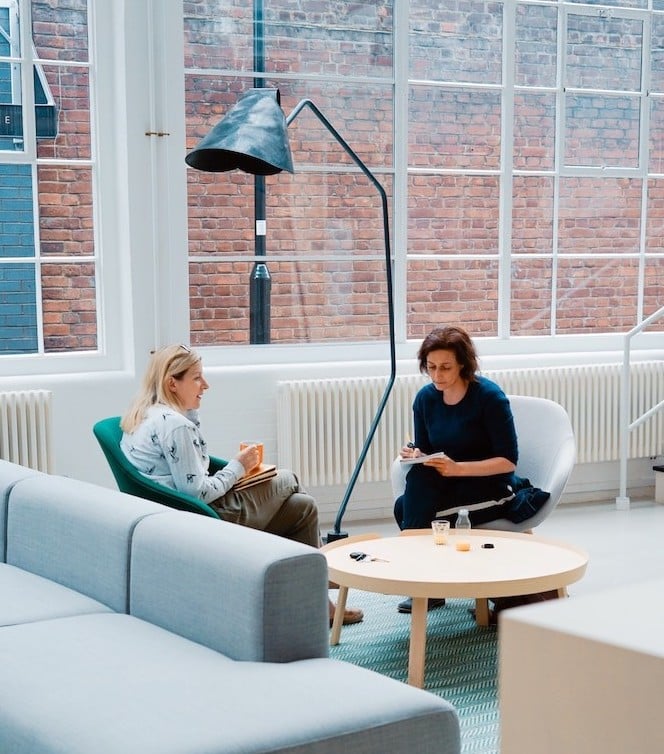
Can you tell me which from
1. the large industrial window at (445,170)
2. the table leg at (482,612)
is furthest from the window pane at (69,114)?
the table leg at (482,612)

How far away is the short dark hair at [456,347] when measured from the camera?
4371mm

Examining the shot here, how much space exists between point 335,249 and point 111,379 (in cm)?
139

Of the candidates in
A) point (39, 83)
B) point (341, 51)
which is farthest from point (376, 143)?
point (39, 83)

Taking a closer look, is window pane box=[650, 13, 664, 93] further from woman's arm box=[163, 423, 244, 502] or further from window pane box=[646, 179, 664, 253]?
woman's arm box=[163, 423, 244, 502]

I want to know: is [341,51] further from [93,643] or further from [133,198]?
[93,643]

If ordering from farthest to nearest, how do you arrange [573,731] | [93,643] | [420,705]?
[93,643]
[420,705]
[573,731]

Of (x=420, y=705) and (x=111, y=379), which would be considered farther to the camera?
(x=111, y=379)

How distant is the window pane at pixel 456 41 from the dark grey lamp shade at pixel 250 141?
5.32 feet

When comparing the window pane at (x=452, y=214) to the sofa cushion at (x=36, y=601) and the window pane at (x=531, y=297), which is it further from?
the sofa cushion at (x=36, y=601)

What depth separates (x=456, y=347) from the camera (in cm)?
438

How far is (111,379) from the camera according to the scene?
541 cm

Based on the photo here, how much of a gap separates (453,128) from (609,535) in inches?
91.5

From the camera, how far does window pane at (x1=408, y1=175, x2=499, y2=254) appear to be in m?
6.19

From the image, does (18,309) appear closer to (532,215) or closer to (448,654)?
(448,654)
